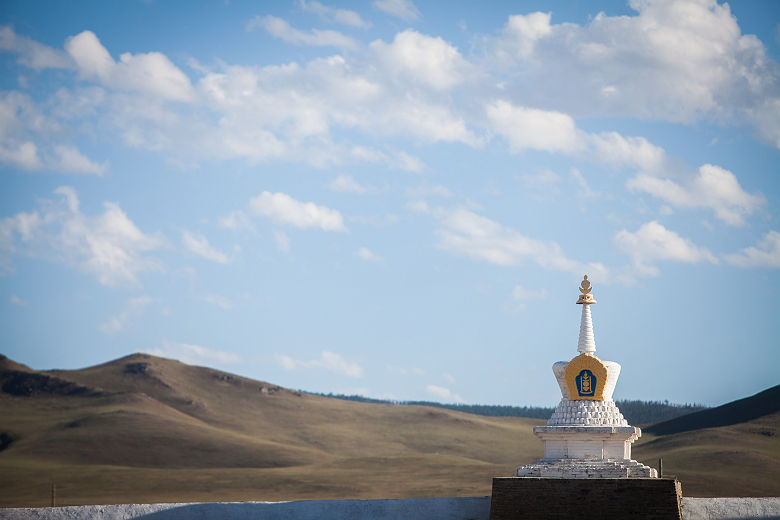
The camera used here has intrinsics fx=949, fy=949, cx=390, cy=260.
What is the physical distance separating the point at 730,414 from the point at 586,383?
72.5m

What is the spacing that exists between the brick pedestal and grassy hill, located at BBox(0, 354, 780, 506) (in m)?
42.4

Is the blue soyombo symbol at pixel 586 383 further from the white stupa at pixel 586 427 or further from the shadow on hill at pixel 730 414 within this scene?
the shadow on hill at pixel 730 414

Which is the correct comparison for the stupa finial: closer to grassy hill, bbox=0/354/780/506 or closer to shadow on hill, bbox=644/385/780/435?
grassy hill, bbox=0/354/780/506

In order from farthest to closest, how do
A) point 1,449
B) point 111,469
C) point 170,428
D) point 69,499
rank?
point 170,428
point 1,449
point 111,469
point 69,499

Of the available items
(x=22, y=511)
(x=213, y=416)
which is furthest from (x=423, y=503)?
(x=213, y=416)

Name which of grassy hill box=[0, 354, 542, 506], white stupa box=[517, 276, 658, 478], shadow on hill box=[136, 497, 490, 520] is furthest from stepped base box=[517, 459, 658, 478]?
grassy hill box=[0, 354, 542, 506]

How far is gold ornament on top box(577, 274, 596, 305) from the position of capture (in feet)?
88.5

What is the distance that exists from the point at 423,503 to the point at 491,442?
87270 millimetres

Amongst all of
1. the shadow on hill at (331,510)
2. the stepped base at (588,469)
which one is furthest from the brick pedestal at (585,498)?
the shadow on hill at (331,510)

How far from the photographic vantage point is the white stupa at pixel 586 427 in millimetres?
24453

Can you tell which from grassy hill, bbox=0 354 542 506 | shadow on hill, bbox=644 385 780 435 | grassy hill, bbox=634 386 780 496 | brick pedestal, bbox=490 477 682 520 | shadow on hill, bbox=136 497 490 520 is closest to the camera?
brick pedestal, bbox=490 477 682 520

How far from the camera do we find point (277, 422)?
402 ft

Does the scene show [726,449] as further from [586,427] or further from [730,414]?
[586,427]

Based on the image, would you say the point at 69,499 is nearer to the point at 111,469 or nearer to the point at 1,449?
the point at 111,469
